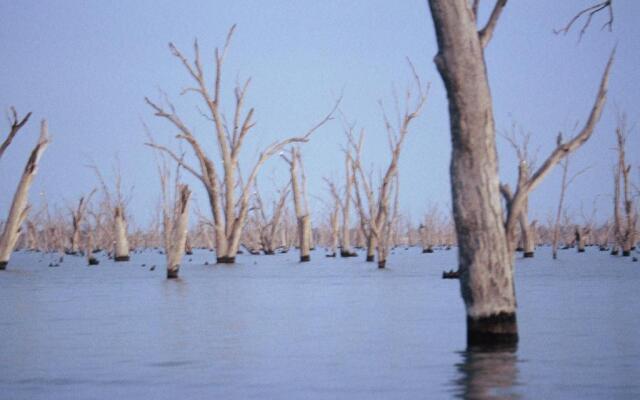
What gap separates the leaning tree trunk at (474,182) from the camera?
729cm

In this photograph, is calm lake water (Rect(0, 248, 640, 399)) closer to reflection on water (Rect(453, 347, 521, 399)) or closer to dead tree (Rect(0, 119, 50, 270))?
reflection on water (Rect(453, 347, 521, 399))

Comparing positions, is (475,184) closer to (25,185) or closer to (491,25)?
(491,25)

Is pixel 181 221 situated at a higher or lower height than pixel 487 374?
higher

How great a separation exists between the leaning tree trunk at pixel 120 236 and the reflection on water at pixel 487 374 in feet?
93.9

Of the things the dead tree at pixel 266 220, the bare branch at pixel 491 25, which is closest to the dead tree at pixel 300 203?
the dead tree at pixel 266 220

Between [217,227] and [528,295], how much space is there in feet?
53.7

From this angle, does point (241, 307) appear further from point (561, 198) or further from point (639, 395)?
point (561, 198)

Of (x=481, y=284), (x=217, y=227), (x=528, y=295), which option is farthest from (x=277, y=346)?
(x=217, y=227)

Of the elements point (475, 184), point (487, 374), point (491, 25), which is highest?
point (491, 25)

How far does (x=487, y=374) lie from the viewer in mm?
6301

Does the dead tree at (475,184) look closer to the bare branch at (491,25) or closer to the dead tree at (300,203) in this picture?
the bare branch at (491,25)

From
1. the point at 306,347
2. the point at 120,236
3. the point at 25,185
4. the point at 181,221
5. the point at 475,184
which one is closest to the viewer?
the point at 475,184

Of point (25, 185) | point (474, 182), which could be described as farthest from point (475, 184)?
point (25, 185)

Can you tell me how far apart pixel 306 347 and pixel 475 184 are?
2.19m
